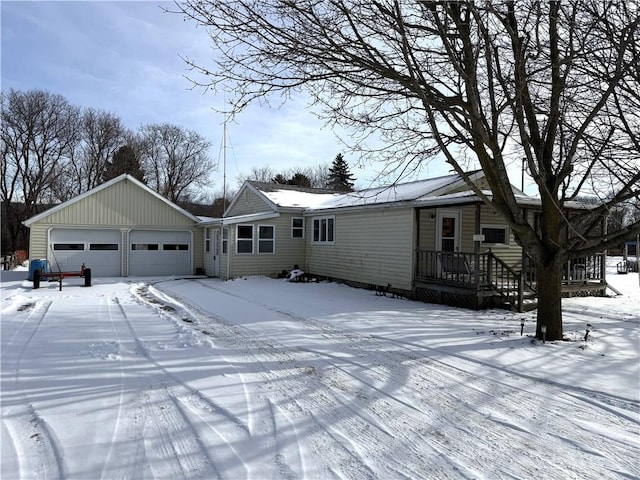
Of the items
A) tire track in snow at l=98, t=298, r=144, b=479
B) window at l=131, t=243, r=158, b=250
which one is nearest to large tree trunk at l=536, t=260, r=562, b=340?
tire track in snow at l=98, t=298, r=144, b=479

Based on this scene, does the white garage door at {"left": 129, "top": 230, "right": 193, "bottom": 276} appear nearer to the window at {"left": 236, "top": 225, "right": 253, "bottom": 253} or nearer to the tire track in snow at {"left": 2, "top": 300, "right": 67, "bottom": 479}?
the window at {"left": 236, "top": 225, "right": 253, "bottom": 253}

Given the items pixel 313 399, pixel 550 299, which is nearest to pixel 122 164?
pixel 550 299

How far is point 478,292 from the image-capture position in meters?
10.7

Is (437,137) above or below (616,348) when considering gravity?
above

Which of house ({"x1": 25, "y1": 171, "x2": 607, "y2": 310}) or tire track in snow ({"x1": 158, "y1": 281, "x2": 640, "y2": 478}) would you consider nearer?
tire track in snow ({"x1": 158, "y1": 281, "x2": 640, "y2": 478})

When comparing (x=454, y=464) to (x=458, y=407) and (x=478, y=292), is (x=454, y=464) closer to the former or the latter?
(x=458, y=407)

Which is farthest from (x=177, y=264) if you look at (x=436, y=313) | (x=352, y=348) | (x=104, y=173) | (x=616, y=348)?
(x=104, y=173)

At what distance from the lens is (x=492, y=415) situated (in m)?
4.00

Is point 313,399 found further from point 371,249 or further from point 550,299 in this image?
point 371,249

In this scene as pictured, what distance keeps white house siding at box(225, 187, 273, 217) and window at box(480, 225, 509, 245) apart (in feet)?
28.0

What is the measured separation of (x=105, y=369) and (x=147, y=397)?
1220mm

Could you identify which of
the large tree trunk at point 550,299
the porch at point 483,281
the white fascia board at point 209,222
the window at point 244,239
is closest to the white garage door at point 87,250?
the white fascia board at point 209,222

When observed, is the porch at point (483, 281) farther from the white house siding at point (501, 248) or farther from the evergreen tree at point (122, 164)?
the evergreen tree at point (122, 164)

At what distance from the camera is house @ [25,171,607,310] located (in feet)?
38.6
